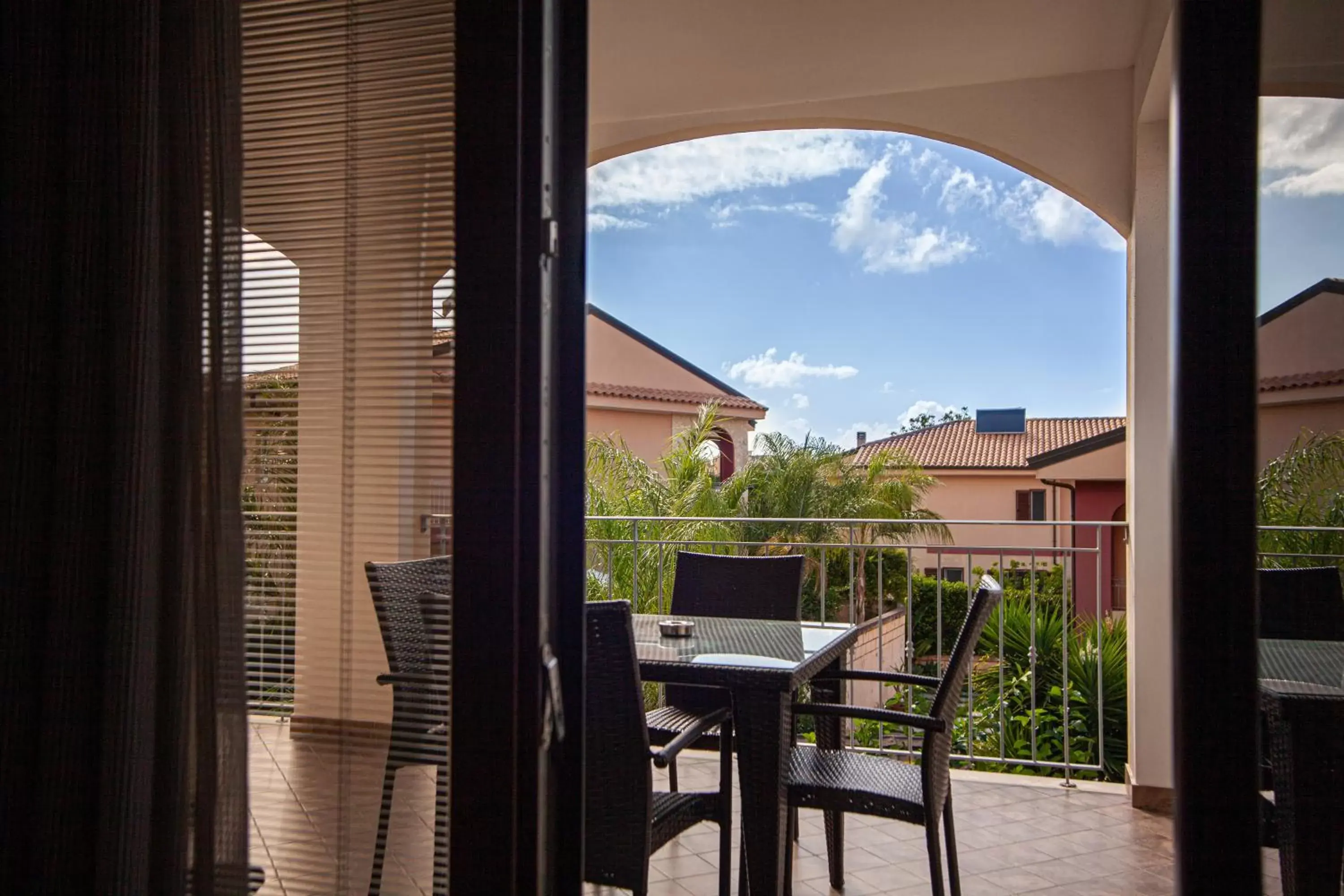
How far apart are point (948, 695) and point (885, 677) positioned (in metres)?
0.35

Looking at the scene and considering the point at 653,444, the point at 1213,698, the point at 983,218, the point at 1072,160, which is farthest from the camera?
the point at 983,218

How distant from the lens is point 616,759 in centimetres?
226

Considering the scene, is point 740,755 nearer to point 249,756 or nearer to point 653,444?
point 249,756

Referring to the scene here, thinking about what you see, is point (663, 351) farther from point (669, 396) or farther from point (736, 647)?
point (736, 647)

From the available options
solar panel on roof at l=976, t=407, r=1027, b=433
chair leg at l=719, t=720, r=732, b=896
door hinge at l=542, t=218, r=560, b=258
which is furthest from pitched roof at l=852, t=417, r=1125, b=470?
door hinge at l=542, t=218, r=560, b=258

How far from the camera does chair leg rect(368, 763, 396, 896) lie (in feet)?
4.66

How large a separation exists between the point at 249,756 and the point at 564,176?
1.00m

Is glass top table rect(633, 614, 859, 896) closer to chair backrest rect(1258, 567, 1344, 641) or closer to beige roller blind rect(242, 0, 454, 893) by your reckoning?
beige roller blind rect(242, 0, 454, 893)

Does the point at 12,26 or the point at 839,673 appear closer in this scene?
the point at 12,26

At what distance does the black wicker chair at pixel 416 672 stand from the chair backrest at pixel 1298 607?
1.04m

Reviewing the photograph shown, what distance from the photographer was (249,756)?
4.90ft

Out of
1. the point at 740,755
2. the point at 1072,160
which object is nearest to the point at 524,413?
the point at 740,755

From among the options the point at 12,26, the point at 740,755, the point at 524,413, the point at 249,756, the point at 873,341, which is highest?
the point at 873,341

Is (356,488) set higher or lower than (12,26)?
lower
